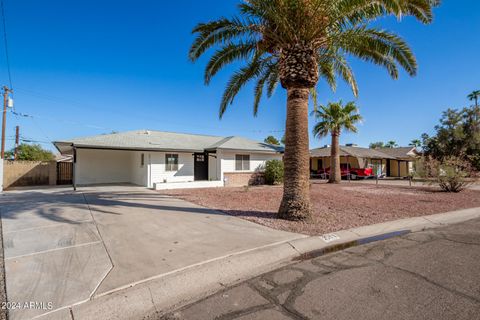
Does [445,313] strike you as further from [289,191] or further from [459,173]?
[459,173]

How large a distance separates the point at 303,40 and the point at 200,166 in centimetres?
1434

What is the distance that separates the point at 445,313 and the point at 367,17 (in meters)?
7.74

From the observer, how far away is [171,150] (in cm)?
1670

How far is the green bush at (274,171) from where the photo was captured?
18828 millimetres

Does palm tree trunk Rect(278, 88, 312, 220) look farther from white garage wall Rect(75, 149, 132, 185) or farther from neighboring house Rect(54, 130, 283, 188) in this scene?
white garage wall Rect(75, 149, 132, 185)

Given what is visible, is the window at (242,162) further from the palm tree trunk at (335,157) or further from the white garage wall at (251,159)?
the palm tree trunk at (335,157)

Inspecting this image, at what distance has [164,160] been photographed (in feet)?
56.5

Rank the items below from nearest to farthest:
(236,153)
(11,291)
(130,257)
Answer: (11,291)
(130,257)
(236,153)

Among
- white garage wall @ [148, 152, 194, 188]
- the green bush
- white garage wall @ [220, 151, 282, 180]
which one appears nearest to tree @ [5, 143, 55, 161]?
white garage wall @ [148, 152, 194, 188]

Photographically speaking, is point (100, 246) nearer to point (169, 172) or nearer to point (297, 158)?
point (297, 158)

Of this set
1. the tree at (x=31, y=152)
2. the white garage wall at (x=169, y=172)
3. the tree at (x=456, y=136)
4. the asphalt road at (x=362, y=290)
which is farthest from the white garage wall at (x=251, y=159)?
the tree at (x=31, y=152)

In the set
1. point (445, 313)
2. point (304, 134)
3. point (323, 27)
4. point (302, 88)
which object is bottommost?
point (445, 313)

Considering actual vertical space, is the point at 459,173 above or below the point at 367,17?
below

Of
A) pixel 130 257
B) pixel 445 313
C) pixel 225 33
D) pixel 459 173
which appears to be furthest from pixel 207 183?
pixel 459 173
